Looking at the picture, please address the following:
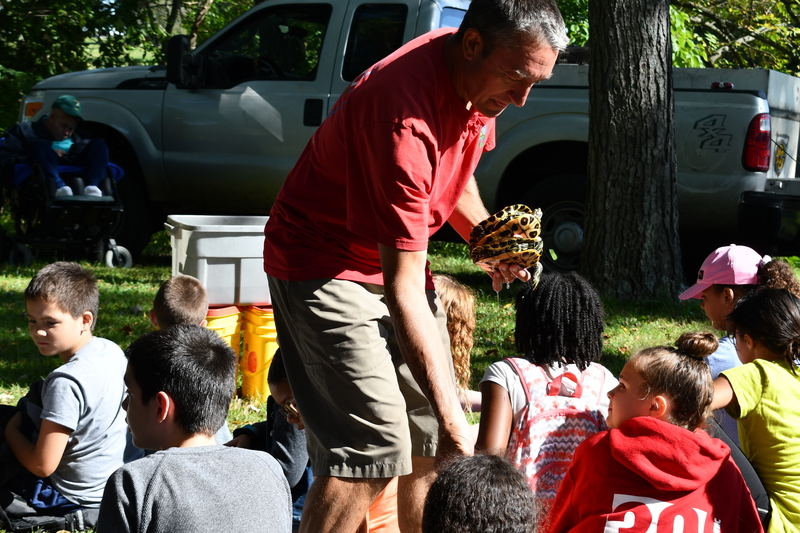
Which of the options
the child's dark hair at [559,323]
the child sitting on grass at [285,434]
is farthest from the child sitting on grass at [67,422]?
the child's dark hair at [559,323]

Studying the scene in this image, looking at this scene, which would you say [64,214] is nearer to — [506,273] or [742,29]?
[506,273]

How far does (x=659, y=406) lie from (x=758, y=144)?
16.0 feet

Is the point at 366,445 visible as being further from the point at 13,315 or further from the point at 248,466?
the point at 13,315

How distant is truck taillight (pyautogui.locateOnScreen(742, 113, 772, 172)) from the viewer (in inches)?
273

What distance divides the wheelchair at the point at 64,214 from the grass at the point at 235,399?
22 centimetres

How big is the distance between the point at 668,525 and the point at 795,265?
808cm

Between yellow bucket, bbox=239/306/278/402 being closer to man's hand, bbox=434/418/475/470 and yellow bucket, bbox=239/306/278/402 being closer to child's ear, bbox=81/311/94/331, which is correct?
child's ear, bbox=81/311/94/331

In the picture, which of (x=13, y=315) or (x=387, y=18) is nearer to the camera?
(x=13, y=315)

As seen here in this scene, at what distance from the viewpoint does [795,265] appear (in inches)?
381

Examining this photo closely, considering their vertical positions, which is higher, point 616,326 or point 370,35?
point 370,35

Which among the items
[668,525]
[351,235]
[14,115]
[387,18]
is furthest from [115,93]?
[668,525]

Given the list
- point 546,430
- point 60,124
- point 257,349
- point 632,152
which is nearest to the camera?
point 546,430

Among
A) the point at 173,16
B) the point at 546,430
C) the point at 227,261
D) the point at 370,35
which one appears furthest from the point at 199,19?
the point at 546,430

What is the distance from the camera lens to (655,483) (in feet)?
8.08
